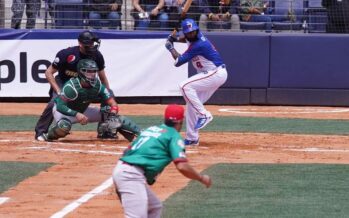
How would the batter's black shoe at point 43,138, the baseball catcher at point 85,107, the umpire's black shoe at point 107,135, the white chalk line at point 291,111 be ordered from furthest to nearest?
1. the white chalk line at point 291,111
2. the umpire's black shoe at point 107,135
3. the batter's black shoe at point 43,138
4. the baseball catcher at point 85,107

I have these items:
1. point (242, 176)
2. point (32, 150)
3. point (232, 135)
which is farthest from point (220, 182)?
point (232, 135)

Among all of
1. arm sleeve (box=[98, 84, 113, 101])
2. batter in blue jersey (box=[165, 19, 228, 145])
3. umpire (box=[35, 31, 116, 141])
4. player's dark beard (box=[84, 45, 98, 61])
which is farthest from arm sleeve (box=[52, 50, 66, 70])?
batter in blue jersey (box=[165, 19, 228, 145])

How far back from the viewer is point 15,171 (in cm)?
1172

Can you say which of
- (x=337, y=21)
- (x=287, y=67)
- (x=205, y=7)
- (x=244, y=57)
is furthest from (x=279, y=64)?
(x=205, y=7)

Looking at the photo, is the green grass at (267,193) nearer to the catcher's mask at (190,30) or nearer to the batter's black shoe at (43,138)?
the catcher's mask at (190,30)

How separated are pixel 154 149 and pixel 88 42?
6.28 m

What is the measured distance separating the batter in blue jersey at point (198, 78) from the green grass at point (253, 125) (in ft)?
7.32

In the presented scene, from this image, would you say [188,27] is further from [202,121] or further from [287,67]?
[287,67]

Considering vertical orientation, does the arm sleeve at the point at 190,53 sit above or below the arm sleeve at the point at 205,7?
below

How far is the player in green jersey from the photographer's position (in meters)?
7.38

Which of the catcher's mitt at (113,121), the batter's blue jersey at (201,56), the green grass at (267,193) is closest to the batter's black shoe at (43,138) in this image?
the catcher's mitt at (113,121)

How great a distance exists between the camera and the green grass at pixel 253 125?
1616cm

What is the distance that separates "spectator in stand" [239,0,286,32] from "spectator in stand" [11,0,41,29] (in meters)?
4.24

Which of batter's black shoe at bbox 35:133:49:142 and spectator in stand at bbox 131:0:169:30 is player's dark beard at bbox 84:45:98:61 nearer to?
batter's black shoe at bbox 35:133:49:142
